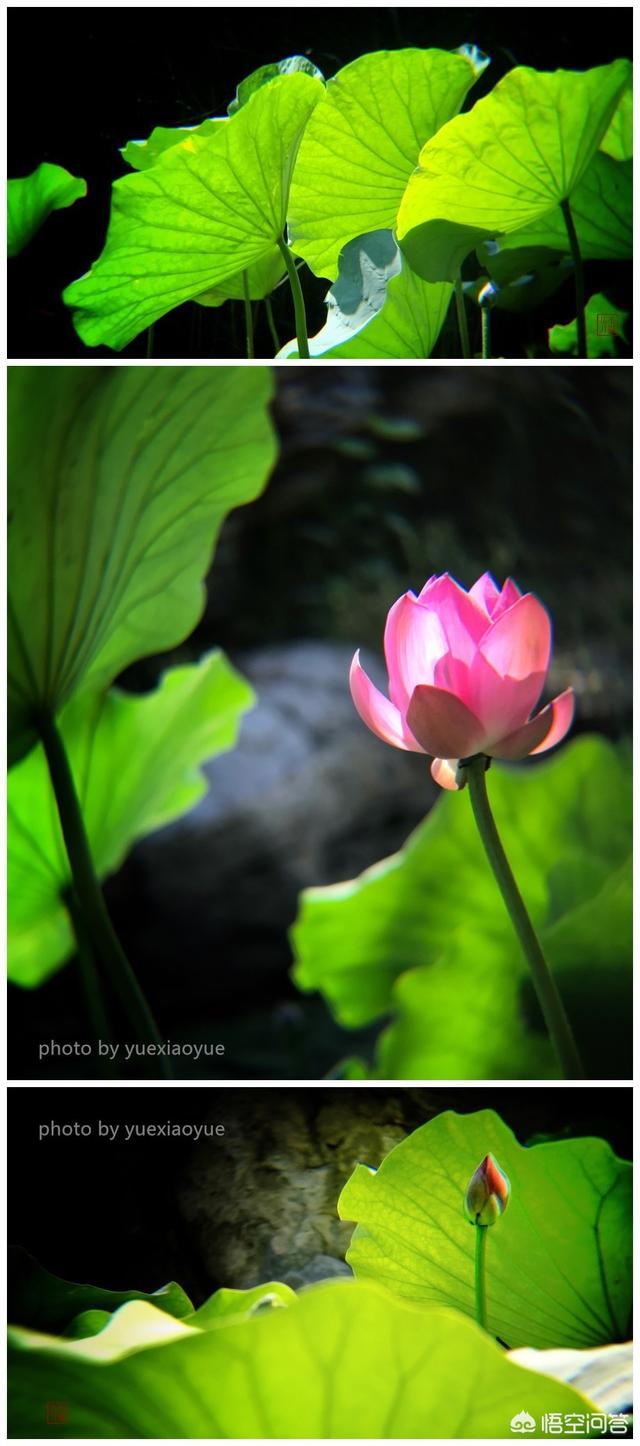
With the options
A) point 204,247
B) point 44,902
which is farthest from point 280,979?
point 204,247

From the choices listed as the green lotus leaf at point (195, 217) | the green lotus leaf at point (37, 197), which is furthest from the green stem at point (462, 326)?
the green lotus leaf at point (37, 197)

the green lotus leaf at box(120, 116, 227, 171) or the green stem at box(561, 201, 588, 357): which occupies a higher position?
the green lotus leaf at box(120, 116, 227, 171)

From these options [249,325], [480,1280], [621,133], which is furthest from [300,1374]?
[621,133]

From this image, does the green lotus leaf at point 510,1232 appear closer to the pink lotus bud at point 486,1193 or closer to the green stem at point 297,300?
the pink lotus bud at point 486,1193

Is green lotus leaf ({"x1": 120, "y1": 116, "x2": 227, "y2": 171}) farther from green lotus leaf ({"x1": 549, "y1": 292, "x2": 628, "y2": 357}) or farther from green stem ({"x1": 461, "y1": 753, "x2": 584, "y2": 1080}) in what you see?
green stem ({"x1": 461, "y1": 753, "x2": 584, "y2": 1080})

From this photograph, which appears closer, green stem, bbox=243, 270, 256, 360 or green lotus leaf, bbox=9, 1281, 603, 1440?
green lotus leaf, bbox=9, 1281, 603, 1440

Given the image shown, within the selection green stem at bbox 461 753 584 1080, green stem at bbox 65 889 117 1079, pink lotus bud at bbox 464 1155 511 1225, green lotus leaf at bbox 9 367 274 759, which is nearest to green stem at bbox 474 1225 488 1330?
pink lotus bud at bbox 464 1155 511 1225

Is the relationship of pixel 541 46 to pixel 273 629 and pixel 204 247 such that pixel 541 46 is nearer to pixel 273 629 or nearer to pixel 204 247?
pixel 204 247
